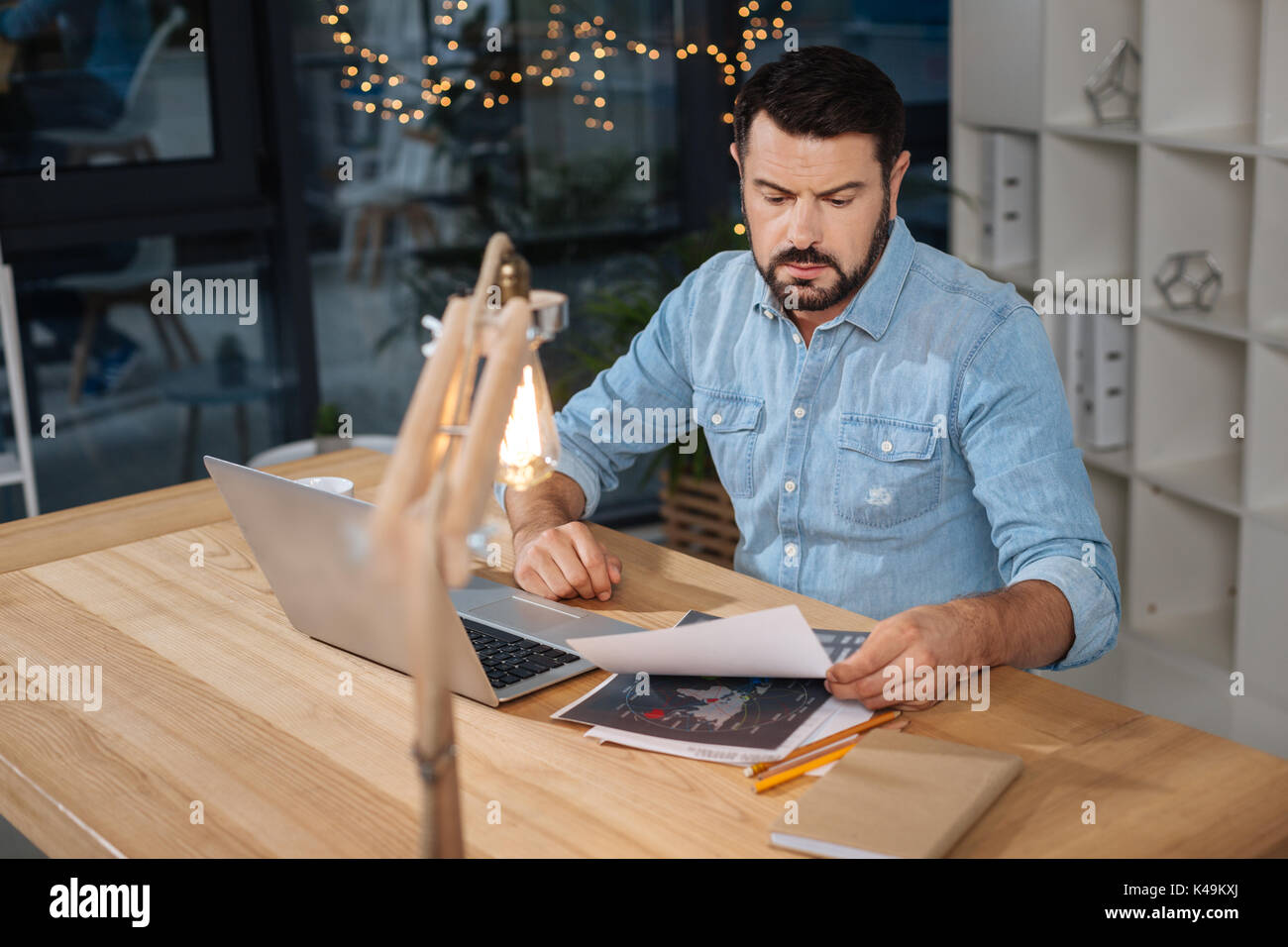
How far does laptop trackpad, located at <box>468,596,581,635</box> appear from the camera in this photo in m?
1.60

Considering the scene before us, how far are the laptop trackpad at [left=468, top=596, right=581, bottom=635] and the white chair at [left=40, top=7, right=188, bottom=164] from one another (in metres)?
2.17

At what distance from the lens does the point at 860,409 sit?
1.85m

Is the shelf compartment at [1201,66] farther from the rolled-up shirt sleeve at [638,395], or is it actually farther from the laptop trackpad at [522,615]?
the laptop trackpad at [522,615]

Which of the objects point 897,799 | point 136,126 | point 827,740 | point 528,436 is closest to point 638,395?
point 528,436

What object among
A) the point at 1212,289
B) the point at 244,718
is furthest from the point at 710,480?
the point at 244,718

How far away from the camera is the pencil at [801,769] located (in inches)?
47.8

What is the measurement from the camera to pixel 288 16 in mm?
3479

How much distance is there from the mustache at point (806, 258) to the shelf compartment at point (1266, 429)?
130 cm

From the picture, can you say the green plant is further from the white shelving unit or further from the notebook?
the notebook

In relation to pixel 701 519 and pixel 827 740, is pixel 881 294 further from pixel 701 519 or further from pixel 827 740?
pixel 701 519

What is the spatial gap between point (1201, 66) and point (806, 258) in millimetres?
1470

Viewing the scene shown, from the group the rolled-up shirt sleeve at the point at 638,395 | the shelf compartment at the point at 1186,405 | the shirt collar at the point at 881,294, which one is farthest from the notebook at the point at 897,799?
the shelf compartment at the point at 1186,405

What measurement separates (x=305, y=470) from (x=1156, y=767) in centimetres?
140
